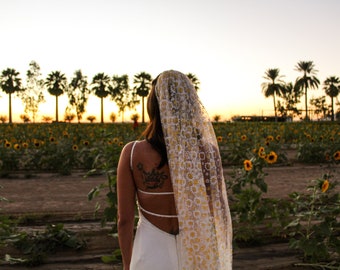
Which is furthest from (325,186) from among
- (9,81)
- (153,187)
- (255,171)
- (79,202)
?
(9,81)

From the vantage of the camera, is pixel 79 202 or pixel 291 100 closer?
pixel 79 202

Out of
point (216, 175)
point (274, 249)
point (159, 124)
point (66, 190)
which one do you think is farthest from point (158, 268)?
point (66, 190)

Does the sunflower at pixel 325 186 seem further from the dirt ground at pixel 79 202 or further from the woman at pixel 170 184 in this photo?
the woman at pixel 170 184

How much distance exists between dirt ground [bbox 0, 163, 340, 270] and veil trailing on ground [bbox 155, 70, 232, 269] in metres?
2.18

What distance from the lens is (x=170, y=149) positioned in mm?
2088

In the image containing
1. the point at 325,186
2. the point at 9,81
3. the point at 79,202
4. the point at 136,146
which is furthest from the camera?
the point at 9,81

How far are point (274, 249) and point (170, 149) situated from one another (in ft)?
9.98

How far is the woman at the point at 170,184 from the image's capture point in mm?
2096

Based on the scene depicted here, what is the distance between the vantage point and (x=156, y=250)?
6.97 feet

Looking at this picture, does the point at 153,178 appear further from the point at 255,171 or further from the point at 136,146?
the point at 255,171

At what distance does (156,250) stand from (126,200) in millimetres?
279

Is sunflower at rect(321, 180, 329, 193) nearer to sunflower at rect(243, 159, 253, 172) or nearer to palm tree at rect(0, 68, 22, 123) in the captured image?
sunflower at rect(243, 159, 253, 172)

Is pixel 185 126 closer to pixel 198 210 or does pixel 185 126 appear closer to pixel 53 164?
pixel 198 210

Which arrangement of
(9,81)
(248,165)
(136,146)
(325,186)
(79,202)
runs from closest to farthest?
(136,146) → (325,186) → (248,165) → (79,202) → (9,81)
